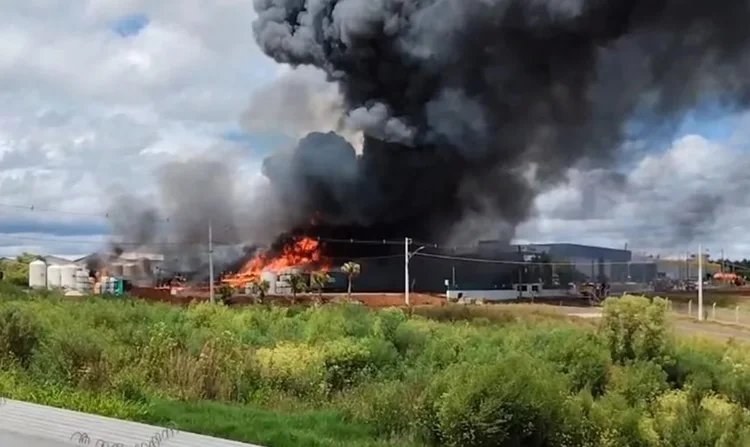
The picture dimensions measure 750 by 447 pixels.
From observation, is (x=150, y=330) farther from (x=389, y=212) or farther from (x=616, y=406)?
(x=389, y=212)

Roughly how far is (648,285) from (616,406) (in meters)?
40.3

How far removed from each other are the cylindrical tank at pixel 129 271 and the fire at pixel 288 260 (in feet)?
21.0

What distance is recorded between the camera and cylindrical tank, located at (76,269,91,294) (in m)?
47.3

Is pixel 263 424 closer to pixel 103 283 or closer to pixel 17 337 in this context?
pixel 17 337

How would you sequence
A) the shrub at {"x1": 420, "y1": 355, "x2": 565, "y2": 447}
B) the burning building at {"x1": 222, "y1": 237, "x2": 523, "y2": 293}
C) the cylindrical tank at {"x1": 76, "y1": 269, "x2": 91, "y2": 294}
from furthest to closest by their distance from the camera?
the burning building at {"x1": 222, "y1": 237, "x2": 523, "y2": 293}
the cylindrical tank at {"x1": 76, "y1": 269, "x2": 91, "y2": 294}
the shrub at {"x1": 420, "y1": 355, "x2": 565, "y2": 447}

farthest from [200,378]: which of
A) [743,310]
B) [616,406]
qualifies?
[743,310]

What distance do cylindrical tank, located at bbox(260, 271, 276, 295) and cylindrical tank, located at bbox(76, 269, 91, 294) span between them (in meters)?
10.3

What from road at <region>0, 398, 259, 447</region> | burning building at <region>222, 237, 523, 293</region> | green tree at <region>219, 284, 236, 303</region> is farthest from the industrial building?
road at <region>0, 398, 259, 447</region>

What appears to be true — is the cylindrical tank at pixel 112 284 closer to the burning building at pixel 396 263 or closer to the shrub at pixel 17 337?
the burning building at pixel 396 263

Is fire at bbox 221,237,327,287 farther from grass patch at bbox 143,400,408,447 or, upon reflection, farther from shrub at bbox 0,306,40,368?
grass patch at bbox 143,400,408,447

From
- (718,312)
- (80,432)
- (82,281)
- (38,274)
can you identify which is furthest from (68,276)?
(80,432)

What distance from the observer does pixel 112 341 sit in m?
12.6

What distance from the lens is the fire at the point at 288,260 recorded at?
52.0 meters

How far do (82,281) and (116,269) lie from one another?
5706mm
